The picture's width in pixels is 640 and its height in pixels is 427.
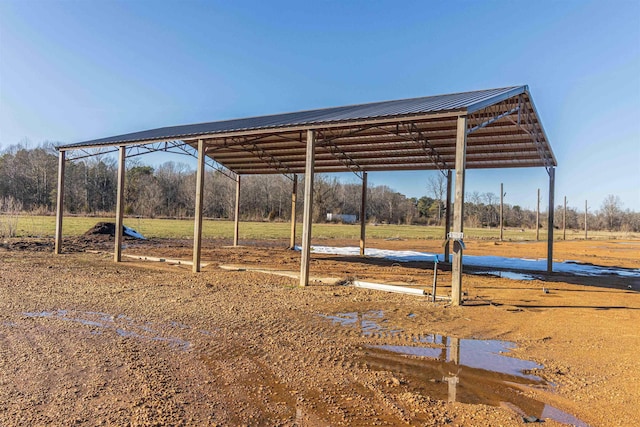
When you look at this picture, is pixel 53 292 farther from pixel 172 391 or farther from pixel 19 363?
pixel 172 391

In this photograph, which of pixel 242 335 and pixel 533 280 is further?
pixel 533 280

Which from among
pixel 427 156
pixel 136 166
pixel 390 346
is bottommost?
pixel 390 346

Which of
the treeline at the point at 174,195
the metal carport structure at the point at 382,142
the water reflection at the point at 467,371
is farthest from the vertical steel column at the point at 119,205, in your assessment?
the treeline at the point at 174,195

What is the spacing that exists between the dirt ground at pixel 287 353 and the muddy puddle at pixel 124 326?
0.03 metres

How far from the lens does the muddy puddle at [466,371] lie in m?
3.86

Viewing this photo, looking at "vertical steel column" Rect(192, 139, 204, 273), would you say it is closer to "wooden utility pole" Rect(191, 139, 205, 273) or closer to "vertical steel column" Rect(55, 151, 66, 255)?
"wooden utility pole" Rect(191, 139, 205, 273)

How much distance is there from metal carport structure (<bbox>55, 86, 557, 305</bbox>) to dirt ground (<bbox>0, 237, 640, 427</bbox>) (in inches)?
75.3

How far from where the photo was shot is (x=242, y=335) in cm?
585

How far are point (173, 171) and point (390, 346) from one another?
274 feet

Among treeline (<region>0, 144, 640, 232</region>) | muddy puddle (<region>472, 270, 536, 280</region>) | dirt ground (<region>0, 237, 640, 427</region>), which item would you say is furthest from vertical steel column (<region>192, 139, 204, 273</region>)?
treeline (<region>0, 144, 640, 232</region>)

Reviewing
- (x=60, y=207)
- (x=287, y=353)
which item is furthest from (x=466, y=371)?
(x=60, y=207)

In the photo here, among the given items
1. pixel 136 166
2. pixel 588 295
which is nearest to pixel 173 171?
pixel 136 166

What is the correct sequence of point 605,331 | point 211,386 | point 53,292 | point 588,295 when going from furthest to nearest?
point 588,295
point 53,292
point 605,331
point 211,386

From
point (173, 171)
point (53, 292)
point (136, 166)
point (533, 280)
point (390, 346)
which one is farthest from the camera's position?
point (173, 171)
